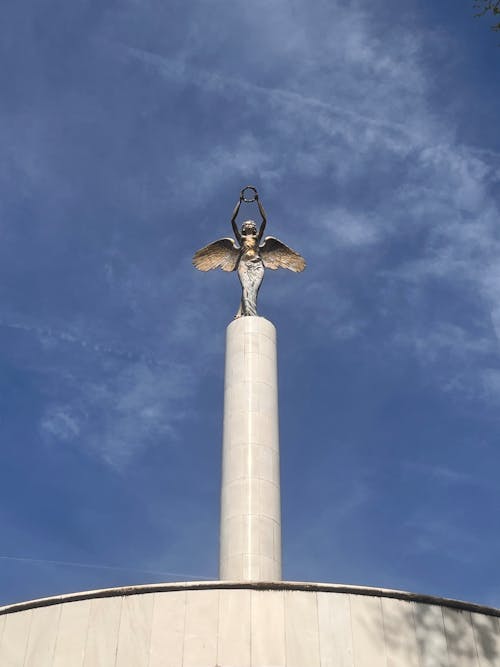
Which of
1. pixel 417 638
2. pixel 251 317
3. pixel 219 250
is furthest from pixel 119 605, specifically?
pixel 219 250

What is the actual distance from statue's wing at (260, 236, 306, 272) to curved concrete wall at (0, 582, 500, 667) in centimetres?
1665

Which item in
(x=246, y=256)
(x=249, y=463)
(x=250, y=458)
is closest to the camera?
(x=249, y=463)

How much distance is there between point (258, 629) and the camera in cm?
1841

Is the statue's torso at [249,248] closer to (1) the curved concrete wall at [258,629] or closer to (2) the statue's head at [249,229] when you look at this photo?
(2) the statue's head at [249,229]

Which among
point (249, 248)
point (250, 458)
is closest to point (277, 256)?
point (249, 248)

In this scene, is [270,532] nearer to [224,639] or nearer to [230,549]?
[230,549]

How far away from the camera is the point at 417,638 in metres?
18.7

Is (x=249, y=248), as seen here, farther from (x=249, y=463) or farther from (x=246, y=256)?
(x=249, y=463)

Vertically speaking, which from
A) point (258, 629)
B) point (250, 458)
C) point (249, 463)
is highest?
point (250, 458)

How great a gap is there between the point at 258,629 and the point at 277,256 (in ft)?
58.0

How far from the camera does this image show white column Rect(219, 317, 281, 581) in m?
24.9

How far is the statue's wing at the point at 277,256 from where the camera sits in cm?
3316

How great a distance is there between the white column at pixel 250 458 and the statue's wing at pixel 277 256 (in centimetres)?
384

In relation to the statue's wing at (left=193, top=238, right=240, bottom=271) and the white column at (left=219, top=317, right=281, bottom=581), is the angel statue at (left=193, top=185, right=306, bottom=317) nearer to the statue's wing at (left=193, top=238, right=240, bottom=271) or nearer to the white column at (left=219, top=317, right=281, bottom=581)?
the statue's wing at (left=193, top=238, right=240, bottom=271)
